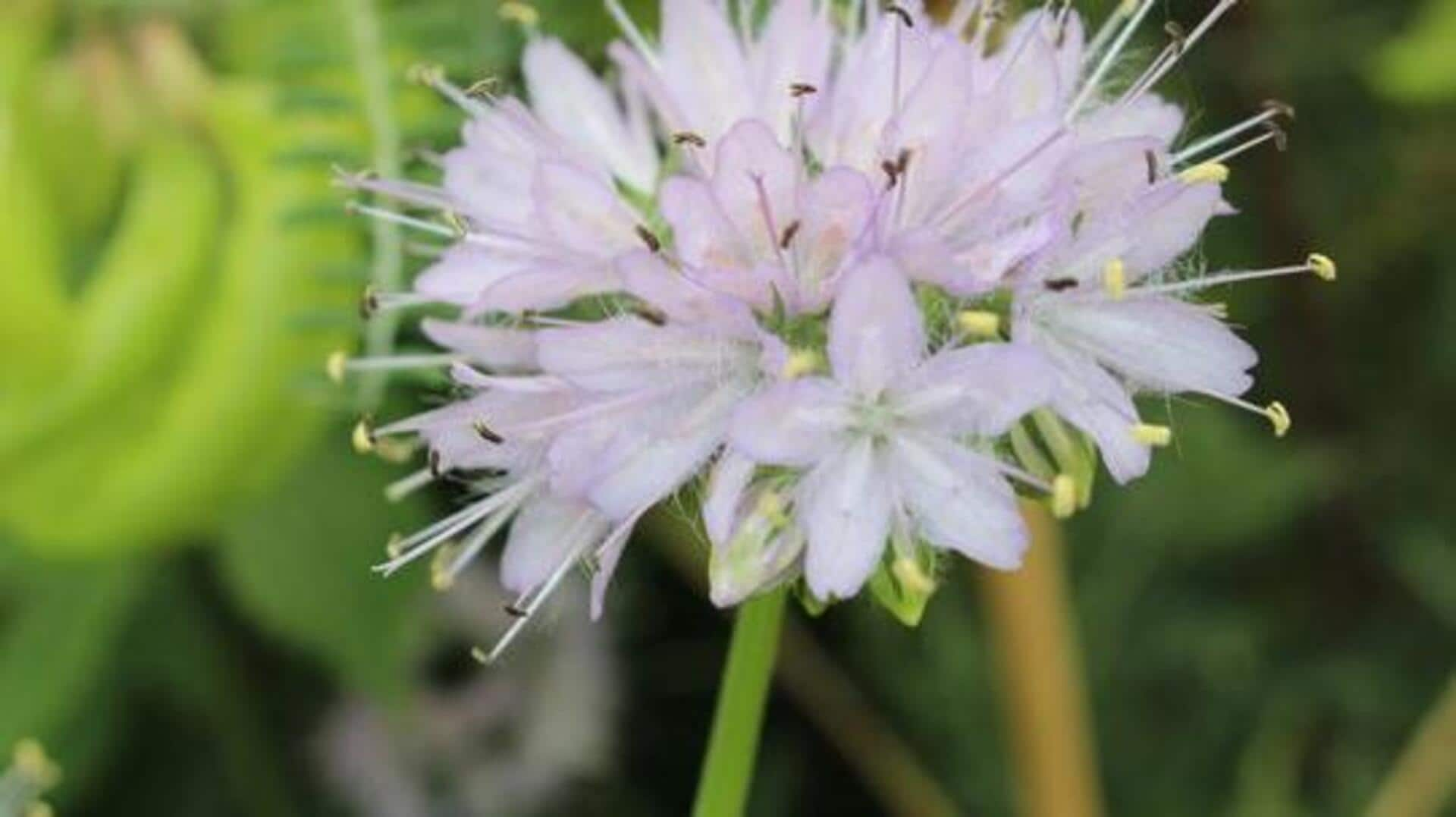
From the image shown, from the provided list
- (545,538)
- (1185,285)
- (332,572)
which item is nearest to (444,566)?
(545,538)

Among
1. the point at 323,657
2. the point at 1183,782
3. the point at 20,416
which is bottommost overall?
the point at 1183,782

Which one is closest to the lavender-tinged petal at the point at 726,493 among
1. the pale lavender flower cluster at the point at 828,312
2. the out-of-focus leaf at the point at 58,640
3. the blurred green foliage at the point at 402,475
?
the pale lavender flower cluster at the point at 828,312

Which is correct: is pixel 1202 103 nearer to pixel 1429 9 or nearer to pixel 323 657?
pixel 1429 9

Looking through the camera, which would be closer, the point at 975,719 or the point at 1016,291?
the point at 1016,291

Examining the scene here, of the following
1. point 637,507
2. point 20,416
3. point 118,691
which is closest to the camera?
point 637,507

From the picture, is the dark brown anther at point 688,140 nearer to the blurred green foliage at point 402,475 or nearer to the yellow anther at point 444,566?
the yellow anther at point 444,566

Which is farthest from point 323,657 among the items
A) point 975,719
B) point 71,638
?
point 975,719

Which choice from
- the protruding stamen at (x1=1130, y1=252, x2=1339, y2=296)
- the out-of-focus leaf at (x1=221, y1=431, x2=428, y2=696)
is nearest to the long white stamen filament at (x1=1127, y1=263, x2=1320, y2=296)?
the protruding stamen at (x1=1130, y1=252, x2=1339, y2=296)

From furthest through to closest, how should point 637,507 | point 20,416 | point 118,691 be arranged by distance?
point 118,691
point 20,416
point 637,507
